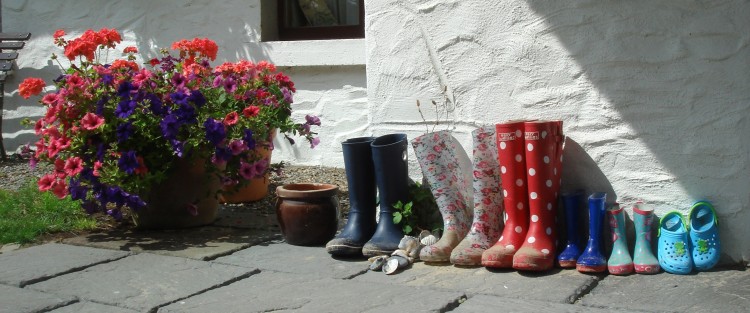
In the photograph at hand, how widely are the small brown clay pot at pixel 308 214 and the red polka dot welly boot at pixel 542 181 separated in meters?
0.81

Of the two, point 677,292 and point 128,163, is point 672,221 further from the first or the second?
point 128,163

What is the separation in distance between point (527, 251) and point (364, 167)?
2.41 ft

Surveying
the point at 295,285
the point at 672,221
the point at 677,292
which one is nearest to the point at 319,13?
the point at 295,285

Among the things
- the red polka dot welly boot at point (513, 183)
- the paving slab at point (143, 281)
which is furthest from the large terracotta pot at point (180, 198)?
the red polka dot welly boot at point (513, 183)

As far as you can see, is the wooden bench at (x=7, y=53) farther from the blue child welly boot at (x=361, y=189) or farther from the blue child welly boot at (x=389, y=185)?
the blue child welly boot at (x=389, y=185)

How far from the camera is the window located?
514cm

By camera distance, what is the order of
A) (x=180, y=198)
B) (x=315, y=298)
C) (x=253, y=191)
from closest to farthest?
1. (x=315, y=298)
2. (x=180, y=198)
3. (x=253, y=191)

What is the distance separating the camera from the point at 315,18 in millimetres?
5223

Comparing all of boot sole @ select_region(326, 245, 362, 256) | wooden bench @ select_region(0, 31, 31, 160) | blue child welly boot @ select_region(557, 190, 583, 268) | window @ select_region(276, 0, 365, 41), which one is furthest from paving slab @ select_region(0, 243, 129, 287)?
wooden bench @ select_region(0, 31, 31, 160)

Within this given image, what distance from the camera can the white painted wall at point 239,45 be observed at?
4883 millimetres

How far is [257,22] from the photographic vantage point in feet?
16.7

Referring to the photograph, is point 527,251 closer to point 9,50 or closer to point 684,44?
point 684,44

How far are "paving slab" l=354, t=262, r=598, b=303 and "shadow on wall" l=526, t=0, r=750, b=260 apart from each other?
1.36ft

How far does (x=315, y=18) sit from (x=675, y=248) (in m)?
3.06
